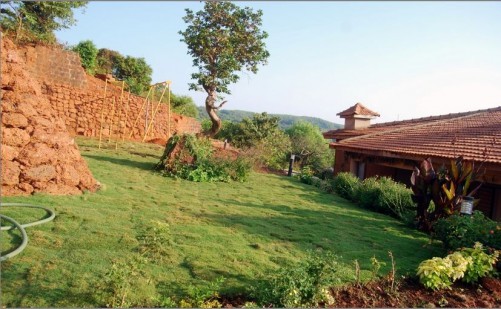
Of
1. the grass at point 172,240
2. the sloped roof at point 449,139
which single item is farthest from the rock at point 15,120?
the sloped roof at point 449,139

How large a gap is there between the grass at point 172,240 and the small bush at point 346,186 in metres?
1.20

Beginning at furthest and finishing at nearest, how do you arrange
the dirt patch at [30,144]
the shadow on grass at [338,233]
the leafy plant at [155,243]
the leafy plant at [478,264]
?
1. the dirt patch at [30,144]
2. the shadow on grass at [338,233]
3. the leafy plant at [478,264]
4. the leafy plant at [155,243]

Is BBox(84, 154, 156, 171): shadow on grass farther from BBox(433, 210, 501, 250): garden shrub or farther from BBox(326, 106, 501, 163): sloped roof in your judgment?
BBox(433, 210, 501, 250): garden shrub

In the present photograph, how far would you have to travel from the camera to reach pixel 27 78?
23.2ft

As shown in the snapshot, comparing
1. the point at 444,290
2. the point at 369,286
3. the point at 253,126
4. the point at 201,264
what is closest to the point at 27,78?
the point at 201,264

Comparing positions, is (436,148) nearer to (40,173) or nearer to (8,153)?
(40,173)

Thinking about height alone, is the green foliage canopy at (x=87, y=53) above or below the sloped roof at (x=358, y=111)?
above

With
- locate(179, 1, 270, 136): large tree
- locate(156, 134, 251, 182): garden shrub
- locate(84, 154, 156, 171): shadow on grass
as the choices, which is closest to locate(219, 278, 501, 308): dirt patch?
locate(156, 134, 251, 182): garden shrub

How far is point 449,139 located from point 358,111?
817 cm

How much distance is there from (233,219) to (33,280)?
3.63 m

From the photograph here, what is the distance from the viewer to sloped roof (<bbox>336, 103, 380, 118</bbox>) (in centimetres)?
2020

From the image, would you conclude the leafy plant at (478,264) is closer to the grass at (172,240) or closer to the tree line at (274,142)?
the grass at (172,240)

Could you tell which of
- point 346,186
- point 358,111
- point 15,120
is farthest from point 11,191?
point 358,111

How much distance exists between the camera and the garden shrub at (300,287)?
3602mm
